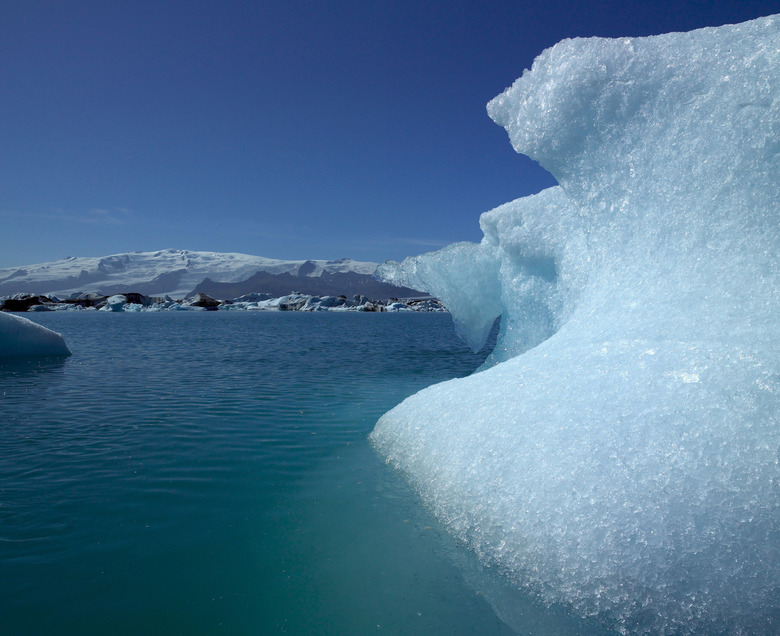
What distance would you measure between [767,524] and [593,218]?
316 cm

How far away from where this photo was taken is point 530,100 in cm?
533

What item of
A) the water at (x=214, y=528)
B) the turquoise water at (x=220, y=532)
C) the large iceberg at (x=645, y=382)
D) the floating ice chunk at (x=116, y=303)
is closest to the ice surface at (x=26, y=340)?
the water at (x=214, y=528)

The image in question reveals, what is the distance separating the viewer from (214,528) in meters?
3.71

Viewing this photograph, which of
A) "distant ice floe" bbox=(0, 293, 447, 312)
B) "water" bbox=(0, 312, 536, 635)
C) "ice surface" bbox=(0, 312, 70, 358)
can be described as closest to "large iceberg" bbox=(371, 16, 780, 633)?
"water" bbox=(0, 312, 536, 635)

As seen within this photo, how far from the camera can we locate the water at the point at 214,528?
8.89ft

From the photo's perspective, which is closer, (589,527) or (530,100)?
(589,527)

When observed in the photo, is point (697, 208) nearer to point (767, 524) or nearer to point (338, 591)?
point (767, 524)

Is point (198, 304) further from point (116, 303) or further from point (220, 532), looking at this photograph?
point (220, 532)

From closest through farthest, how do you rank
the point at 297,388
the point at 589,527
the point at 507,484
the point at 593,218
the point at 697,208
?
the point at 589,527, the point at 507,484, the point at 697,208, the point at 593,218, the point at 297,388

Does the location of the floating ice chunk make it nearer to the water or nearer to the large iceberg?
the water

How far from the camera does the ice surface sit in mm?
13969

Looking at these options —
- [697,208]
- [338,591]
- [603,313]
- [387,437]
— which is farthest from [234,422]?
[697,208]

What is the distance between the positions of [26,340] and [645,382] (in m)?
16.7

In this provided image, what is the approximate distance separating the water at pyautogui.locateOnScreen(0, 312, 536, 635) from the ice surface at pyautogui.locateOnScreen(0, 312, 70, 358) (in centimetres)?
741
